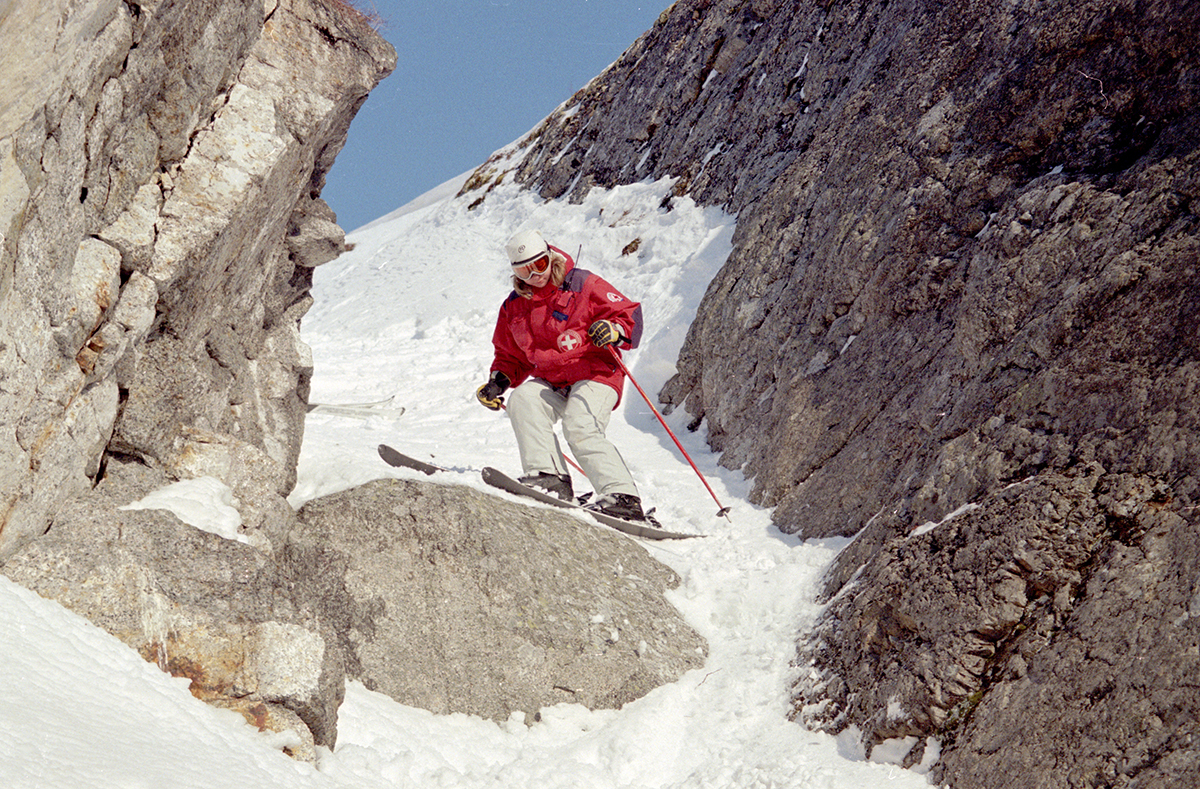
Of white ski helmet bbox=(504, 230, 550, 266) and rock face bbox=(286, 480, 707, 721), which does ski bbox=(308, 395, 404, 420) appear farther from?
rock face bbox=(286, 480, 707, 721)

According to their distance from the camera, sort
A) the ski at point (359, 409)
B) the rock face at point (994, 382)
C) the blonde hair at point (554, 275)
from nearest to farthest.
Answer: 1. the rock face at point (994, 382)
2. the blonde hair at point (554, 275)
3. the ski at point (359, 409)

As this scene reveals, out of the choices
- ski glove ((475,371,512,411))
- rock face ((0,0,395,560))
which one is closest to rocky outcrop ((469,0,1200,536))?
ski glove ((475,371,512,411))

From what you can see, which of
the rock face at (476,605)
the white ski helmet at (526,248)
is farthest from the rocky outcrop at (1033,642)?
the white ski helmet at (526,248)

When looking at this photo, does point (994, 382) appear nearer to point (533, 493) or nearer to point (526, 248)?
point (533, 493)

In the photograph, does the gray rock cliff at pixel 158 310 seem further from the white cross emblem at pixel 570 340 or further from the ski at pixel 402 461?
the white cross emblem at pixel 570 340

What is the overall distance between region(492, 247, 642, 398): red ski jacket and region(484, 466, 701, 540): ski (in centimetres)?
120

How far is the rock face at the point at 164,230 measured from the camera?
365 cm

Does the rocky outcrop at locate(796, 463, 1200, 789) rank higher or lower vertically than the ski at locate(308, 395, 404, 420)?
lower

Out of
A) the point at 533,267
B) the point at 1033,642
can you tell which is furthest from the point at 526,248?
the point at 1033,642

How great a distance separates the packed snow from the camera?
9.59 feet

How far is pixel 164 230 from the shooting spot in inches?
196

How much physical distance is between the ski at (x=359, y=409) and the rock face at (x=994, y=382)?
407 centimetres

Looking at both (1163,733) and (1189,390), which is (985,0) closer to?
(1189,390)

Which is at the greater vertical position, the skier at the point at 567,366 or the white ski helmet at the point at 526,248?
the white ski helmet at the point at 526,248
